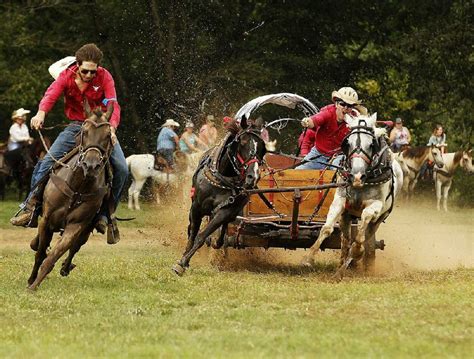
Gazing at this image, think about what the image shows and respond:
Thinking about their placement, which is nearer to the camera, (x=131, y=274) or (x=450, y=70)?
(x=131, y=274)

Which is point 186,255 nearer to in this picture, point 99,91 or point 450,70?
point 99,91

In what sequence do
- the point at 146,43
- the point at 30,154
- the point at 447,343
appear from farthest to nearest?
the point at 146,43
the point at 30,154
the point at 447,343

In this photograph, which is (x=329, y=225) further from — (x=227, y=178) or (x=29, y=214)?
(x=29, y=214)

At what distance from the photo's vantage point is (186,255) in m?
14.5

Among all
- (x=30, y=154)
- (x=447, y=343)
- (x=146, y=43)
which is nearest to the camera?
(x=447, y=343)

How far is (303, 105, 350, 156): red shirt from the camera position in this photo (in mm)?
15859

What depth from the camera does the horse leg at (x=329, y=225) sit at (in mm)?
14555

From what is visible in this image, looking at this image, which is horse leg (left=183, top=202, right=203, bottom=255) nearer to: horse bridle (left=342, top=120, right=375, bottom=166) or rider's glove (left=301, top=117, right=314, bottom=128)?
rider's glove (left=301, top=117, right=314, bottom=128)

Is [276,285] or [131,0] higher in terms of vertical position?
Result: [131,0]

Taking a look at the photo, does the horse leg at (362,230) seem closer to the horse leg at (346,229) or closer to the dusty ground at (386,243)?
the horse leg at (346,229)

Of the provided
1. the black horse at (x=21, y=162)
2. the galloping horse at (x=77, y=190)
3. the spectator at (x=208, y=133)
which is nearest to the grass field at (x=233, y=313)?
the galloping horse at (x=77, y=190)

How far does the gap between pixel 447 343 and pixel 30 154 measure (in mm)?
22924

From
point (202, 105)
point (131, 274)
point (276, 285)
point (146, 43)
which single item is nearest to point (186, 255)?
point (131, 274)

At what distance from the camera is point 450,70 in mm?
38094
